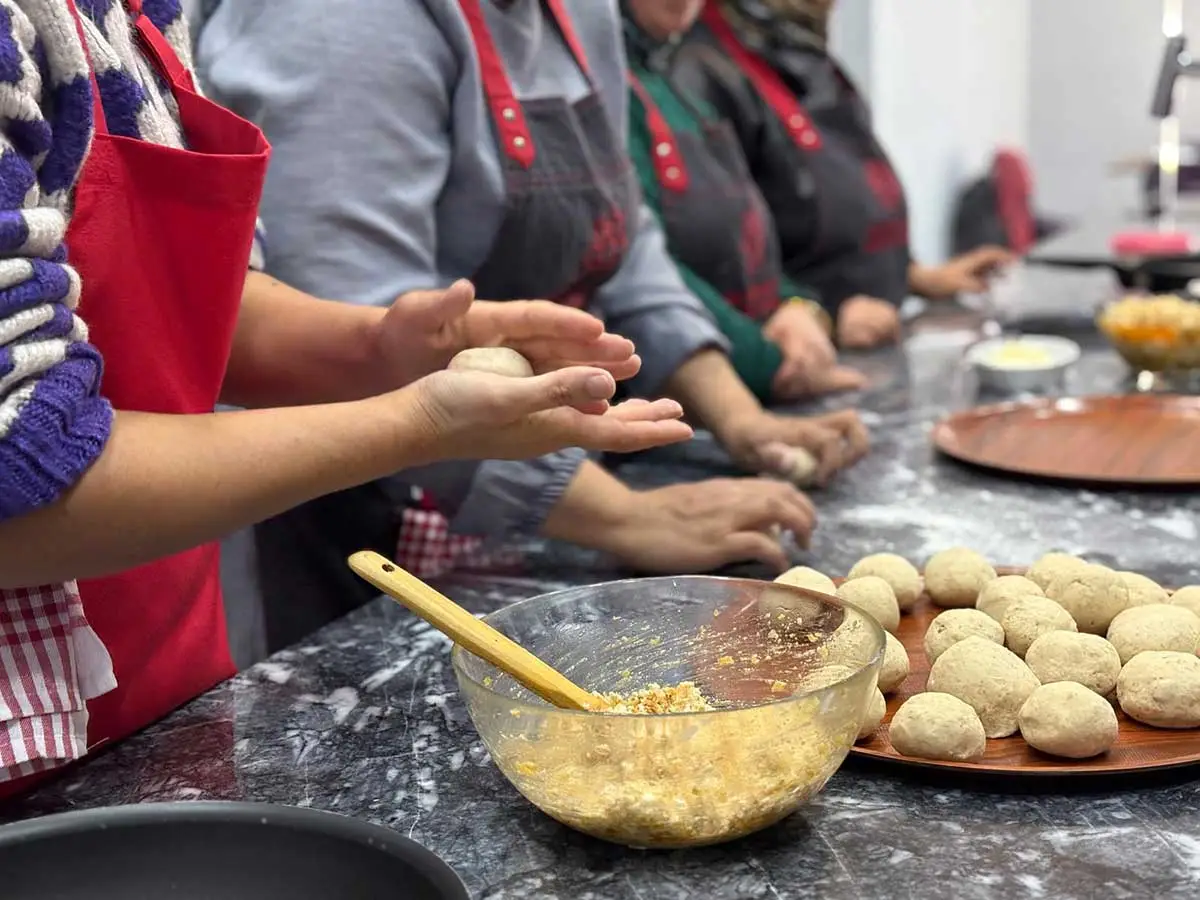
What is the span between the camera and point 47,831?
2.28 feet

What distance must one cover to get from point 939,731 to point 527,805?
25cm

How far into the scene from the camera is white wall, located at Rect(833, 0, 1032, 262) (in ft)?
12.9

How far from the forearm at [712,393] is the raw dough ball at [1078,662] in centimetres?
81

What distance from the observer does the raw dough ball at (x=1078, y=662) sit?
889mm

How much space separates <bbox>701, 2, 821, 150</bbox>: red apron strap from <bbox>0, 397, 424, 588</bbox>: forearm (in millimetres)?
1948

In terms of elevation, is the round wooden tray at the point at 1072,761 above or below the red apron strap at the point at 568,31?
below

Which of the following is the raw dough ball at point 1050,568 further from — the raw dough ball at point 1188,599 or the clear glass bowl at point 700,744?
the clear glass bowl at point 700,744

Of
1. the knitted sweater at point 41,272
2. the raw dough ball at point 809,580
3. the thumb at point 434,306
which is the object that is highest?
the knitted sweater at point 41,272

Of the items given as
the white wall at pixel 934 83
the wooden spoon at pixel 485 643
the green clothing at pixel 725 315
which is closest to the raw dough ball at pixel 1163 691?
the wooden spoon at pixel 485 643

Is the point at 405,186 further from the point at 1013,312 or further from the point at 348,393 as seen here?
the point at 1013,312

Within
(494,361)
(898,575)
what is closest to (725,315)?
(898,575)

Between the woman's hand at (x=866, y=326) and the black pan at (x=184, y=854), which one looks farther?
the woman's hand at (x=866, y=326)

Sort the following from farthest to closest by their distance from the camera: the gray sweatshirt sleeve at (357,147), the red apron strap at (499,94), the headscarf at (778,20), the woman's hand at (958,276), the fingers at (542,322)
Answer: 1. the woman's hand at (958,276)
2. the headscarf at (778,20)
3. the red apron strap at (499,94)
4. the gray sweatshirt sleeve at (357,147)
5. the fingers at (542,322)

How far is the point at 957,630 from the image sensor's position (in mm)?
958
